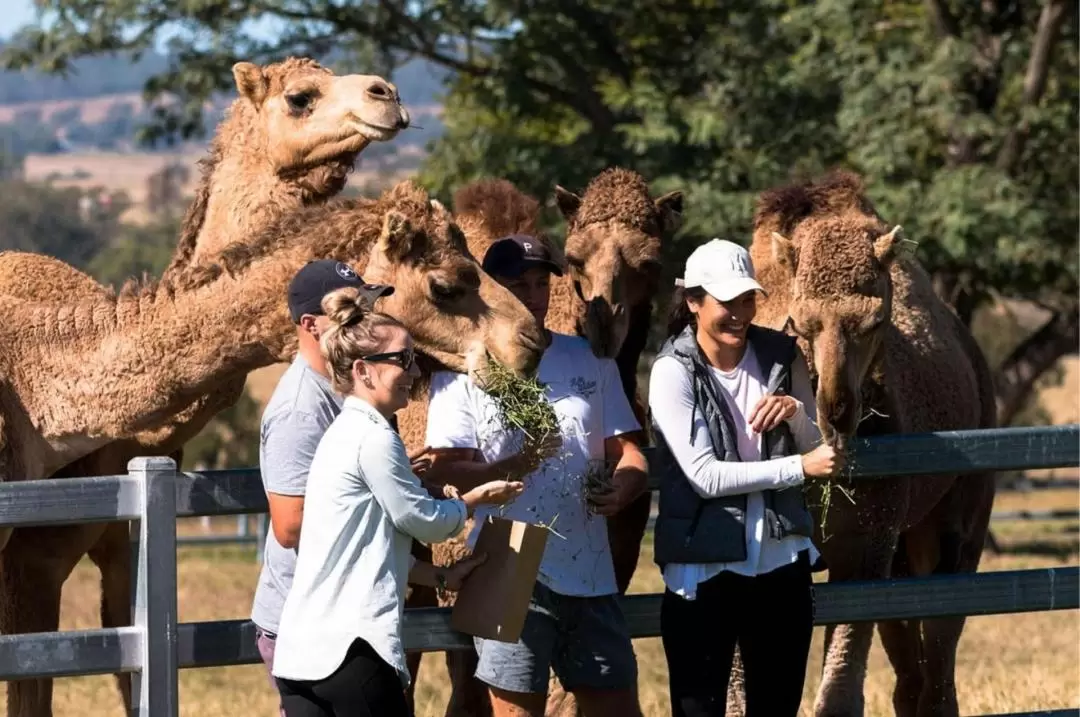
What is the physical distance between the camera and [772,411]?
5730mm

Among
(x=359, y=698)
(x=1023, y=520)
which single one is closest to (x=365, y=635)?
(x=359, y=698)

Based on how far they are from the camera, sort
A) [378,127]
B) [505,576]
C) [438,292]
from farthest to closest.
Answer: [378,127] → [438,292] → [505,576]

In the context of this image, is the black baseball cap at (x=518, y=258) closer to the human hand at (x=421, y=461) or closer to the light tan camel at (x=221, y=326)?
the light tan camel at (x=221, y=326)

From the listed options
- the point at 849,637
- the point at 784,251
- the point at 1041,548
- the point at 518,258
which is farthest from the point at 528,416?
the point at 1041,548

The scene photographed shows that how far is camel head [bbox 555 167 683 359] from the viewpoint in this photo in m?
7.42

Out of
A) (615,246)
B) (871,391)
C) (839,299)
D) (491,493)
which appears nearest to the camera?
(491,493)

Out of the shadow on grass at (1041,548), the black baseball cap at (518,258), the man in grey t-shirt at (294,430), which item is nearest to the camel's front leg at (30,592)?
the man in grey t-shirt at (294,430)

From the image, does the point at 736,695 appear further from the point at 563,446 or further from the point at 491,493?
the point at 491,493

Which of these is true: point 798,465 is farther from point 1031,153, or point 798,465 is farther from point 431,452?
point 1031,153

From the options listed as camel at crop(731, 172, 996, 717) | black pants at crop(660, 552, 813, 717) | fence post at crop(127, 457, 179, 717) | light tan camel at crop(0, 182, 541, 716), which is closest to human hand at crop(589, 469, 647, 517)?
black pants at crop(660, 552, 813, 717)

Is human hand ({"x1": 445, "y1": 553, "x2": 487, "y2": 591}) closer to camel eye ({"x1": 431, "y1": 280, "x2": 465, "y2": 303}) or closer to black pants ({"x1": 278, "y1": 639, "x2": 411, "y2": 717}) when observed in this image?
black pants ({"x1": 278, "y1": 639, "x2": 411, "y2": 717})

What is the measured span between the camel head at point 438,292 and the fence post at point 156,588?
1047 millimetres

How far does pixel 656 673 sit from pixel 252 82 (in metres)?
5.49

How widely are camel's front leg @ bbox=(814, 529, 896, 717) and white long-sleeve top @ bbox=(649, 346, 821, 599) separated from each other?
1367 millimetres
